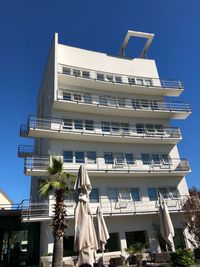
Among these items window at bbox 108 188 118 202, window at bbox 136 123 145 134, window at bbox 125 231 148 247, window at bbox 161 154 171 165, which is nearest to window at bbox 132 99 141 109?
window at bbox 136 123 145 134

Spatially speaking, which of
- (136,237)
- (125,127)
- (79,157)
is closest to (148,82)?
(125,127)

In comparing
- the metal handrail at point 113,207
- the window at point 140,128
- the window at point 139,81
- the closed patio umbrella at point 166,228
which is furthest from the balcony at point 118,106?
the closed patio umbrella at point 166,228

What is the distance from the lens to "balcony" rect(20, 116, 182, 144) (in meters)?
21.4

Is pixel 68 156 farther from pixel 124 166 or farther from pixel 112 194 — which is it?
pixel 124 166

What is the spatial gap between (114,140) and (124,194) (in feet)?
18.1

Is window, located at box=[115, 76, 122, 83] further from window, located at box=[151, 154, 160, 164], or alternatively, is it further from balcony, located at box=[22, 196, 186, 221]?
balcony, located at box=[22, 196, 186, 221]

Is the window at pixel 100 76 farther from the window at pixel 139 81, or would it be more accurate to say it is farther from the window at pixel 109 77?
the window at pixel 139 81

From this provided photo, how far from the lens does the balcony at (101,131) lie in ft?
70.3

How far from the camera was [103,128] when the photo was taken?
24625 mm

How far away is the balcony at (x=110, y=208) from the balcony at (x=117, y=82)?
41.0ft

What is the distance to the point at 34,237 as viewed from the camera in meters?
21.2

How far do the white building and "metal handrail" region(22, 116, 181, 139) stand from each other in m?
0.09

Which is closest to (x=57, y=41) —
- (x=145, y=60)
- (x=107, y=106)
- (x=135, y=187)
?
(x=107, y=106)

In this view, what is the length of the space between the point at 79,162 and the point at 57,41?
1448 cm
